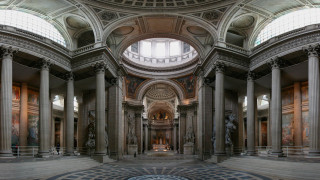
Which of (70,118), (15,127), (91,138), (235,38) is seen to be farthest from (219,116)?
(15,127)

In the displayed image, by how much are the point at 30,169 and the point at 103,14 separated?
1492cm

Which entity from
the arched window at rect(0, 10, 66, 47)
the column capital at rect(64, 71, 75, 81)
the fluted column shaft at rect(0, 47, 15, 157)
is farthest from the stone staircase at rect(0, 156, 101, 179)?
the arched window at rect(0, 10, 66, 47)

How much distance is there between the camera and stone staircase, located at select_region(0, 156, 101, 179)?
45.8 feet

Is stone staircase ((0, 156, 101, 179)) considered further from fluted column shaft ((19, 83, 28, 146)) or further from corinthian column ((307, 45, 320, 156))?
corinthian column ((307, 45, 320, 156))

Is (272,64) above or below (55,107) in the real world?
above

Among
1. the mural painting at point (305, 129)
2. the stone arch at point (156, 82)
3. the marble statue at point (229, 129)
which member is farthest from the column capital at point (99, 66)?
the stone arch at point (156, 82)

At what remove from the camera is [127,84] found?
44906mm

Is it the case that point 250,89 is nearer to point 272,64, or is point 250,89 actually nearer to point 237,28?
point 272,64

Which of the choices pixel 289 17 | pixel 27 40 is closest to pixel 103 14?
pixel 27 40

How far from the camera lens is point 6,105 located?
18656 mm

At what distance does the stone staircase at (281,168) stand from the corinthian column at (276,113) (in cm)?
285

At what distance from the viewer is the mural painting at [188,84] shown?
147 ft

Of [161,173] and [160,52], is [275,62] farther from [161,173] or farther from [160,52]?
[160,52]

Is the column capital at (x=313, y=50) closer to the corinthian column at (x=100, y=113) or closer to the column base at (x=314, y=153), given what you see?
the column base at (x=314, y=153)
